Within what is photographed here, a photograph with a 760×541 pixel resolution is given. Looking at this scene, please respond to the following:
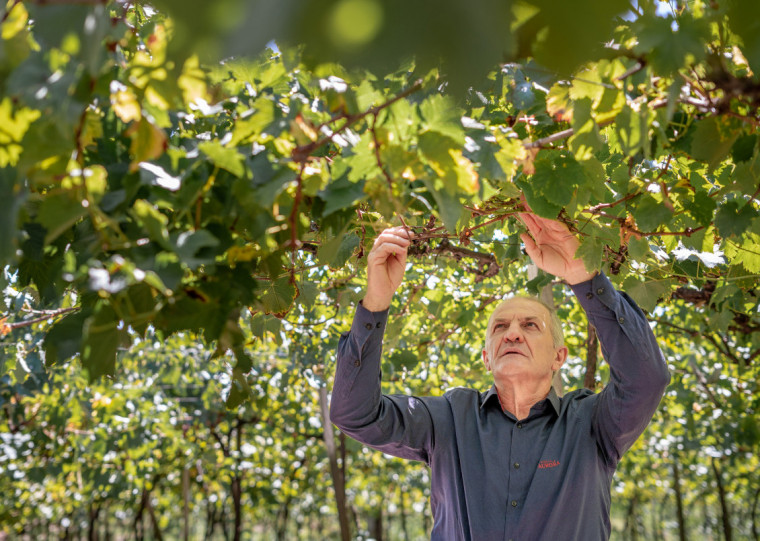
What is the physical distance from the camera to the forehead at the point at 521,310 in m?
2.46

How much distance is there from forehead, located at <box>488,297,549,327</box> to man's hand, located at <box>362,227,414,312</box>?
0.71m

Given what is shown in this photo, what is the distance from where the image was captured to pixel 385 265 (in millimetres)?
1803

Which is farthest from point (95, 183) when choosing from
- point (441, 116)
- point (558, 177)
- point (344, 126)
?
point (558, 177)

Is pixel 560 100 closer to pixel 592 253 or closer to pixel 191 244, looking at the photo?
pixel 592 253

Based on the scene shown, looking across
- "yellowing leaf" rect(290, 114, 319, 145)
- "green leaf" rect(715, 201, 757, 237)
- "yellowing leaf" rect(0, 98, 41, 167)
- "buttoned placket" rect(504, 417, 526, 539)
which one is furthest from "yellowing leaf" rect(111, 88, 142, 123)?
"buttoned placket" rect(504, 417, 526, 539)

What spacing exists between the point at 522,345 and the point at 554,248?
1.50 ft

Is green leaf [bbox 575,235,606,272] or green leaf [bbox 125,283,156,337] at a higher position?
green leaf [bbox 575,235,606,272]

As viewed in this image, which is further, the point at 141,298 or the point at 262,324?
the point at 262,324

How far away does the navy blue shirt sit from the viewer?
79.4 inches

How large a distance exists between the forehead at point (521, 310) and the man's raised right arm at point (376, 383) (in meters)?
0.43

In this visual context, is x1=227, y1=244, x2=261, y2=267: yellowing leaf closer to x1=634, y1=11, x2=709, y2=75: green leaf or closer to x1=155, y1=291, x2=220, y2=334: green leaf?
x1=155, y1=291, x2=220, y2=334: green leaf

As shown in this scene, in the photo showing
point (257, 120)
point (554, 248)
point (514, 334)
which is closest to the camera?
point (257, 120)

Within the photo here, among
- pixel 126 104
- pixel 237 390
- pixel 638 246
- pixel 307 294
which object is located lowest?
pixel 237 390

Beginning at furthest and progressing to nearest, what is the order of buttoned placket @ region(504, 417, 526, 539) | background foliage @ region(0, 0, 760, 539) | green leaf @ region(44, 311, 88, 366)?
buttoned placket @ region(504, 417, 526, 539), green leaf @ region(44, 311, 88, 366), background foliage @ region(0, 0, 760, 539)
